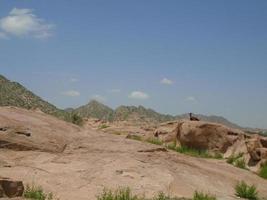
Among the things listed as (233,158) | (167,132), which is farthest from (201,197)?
(167,132)

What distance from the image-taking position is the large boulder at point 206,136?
19.9 meters

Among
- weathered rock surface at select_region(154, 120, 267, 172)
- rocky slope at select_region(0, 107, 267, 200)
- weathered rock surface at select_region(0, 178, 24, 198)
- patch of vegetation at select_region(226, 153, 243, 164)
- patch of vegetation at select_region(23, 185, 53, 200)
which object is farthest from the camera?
weathered rock surface at select_region(154, 120, 267, 172)

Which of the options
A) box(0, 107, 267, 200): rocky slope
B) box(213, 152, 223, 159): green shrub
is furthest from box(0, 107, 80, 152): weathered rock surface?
box(213, 152, 223, 159): green shrub

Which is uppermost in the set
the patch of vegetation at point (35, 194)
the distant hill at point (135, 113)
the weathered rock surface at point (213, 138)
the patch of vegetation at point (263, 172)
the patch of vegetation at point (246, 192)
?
the distant hill at point (135, 113)

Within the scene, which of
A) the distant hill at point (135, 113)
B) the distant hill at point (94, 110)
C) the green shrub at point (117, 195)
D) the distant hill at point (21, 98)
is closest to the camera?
the green shrub at point (117, 195)

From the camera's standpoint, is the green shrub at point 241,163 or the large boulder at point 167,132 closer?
the green shrub at point 241,163

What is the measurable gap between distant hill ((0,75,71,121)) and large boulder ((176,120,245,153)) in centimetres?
2969

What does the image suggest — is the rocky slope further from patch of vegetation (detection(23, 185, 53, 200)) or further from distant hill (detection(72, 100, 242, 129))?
distant hill (detection(72, 100, 242, 129))

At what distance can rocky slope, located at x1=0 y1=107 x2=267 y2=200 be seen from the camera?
10.8m

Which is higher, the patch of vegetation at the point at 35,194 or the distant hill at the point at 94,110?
the distant hill at the point at 94,110

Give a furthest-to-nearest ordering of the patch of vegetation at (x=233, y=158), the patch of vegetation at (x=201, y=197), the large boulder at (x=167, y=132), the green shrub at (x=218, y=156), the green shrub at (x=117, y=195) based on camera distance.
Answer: the large boulder at (x=167, y=132) → the green shrub at (x=218, y=156) → the patch of vegetation at (x=233, y=158) → the patch of vegetation at (x=201, y=197) → the green shrub at (x=117, y=195)

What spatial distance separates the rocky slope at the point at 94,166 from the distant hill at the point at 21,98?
1356 inches

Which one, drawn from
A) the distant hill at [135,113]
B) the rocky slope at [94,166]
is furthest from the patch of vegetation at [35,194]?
the distant hill at [135,113]

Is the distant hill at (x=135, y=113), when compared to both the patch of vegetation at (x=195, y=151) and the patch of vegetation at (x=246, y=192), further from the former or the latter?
the patch of vegetation at (x=246, y=192)
